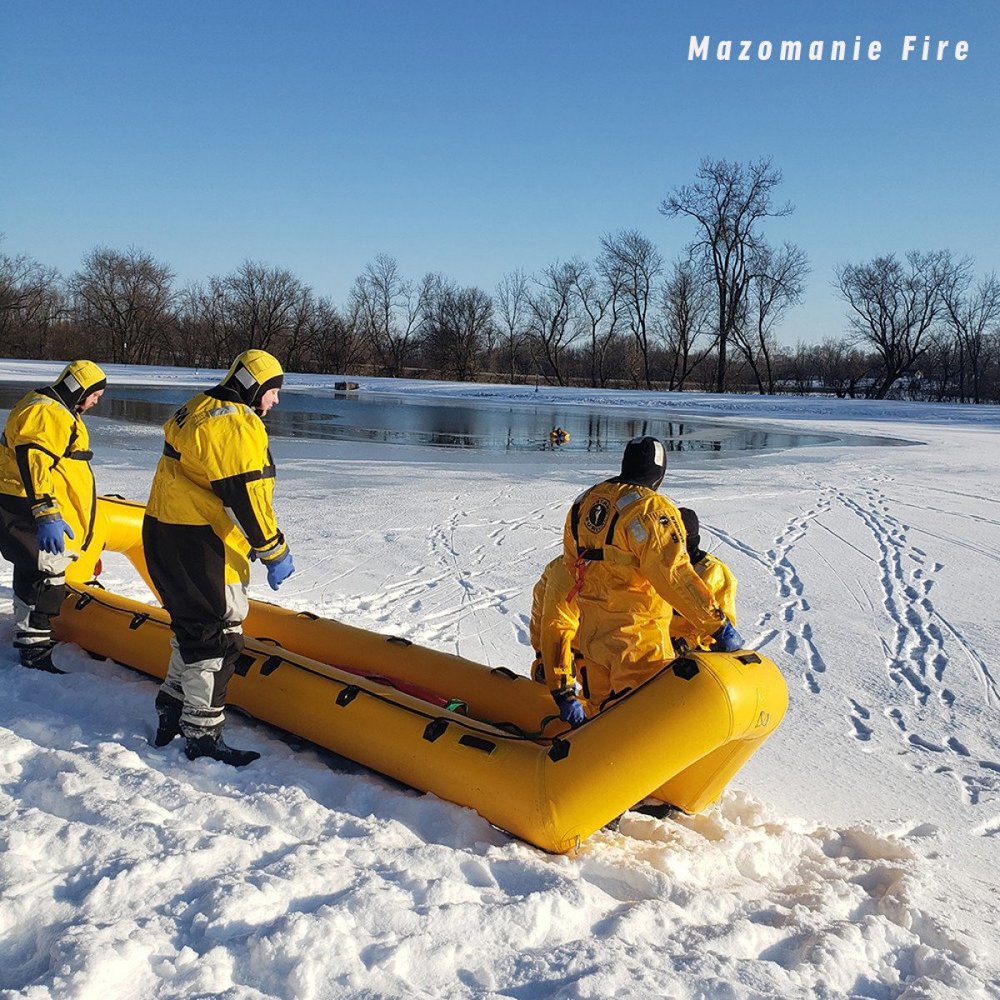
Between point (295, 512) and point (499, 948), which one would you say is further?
point (295, 512)

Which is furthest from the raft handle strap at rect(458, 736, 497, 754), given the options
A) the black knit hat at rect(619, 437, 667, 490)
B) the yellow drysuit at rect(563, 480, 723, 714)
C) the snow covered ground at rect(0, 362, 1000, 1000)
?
the black knit hat at rect(619, 437, 667, 490)

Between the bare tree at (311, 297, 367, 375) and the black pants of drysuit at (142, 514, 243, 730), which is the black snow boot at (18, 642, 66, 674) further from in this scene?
the bare tree at (311, 297, 367, 375)

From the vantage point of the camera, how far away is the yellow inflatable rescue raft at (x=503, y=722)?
286 cm

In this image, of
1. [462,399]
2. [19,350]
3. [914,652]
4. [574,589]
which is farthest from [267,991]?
[19,350]

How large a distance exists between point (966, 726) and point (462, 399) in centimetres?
3077

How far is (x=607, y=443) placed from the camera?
17.4 m

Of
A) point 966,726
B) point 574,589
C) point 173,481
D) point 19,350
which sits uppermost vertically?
point 19,350

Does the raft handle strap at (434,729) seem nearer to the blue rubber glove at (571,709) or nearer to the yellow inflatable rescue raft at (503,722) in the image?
the yellow inflatable rescue raft at (503,722)

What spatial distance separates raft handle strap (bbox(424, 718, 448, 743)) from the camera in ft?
10.5

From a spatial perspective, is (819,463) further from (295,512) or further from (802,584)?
(295,512)

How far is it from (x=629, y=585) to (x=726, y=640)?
1.25 feet

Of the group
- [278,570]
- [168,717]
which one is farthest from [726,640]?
[168,717]

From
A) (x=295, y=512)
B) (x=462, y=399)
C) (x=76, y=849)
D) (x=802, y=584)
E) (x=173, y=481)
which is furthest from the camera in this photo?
(x=462, y=399)

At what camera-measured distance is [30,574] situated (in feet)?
14.0
